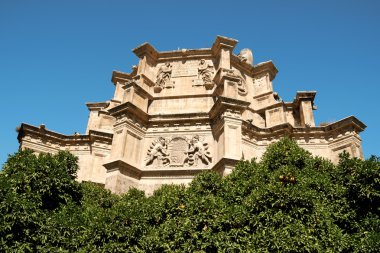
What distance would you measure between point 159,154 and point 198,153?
2.13 m

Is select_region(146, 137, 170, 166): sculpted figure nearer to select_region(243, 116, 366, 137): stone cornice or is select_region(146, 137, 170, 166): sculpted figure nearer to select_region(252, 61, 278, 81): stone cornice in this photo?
select_region(243, 116, 366, 137): stone cornice

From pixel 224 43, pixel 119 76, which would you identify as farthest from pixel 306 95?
pixel 119 76

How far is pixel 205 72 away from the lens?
21.4 m

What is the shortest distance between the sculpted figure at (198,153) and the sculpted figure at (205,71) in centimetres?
518

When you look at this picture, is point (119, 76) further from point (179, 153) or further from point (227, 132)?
point (227, 132)

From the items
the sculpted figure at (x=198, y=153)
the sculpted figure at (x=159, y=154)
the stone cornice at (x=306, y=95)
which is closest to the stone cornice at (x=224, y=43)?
the stone cornice at (x=306, y=95)

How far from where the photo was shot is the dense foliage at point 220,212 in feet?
29.2

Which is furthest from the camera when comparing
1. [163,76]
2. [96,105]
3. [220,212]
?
[96,105]

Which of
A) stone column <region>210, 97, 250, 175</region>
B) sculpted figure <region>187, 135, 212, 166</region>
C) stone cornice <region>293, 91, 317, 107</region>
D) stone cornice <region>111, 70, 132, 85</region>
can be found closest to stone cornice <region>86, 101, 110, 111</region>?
stone cornice <region>111, 70, 132, 85</region>

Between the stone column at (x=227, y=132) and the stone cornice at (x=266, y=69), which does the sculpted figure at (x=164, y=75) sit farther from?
the stone cornice at (x=266, y=69)

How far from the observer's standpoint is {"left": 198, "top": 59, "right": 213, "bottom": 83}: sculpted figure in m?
21.1

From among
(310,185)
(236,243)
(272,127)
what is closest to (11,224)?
(236,243)

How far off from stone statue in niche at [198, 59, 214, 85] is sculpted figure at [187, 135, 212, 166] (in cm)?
509

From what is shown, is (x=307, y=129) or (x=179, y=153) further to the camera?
(x=307, y=129)
